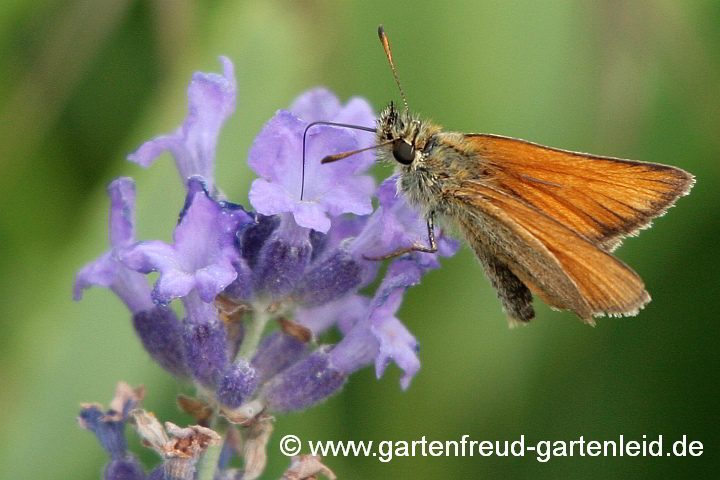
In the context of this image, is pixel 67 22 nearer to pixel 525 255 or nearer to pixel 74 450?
pixel 74 450

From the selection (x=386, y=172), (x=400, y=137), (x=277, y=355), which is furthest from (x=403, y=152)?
(x=386, y=172)

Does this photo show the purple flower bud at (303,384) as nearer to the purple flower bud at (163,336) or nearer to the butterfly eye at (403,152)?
the purple flower bud at (163,336)

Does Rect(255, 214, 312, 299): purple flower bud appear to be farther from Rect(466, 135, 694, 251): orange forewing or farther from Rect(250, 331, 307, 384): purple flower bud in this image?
Rect(466, 135, 694, 251): orange forewing

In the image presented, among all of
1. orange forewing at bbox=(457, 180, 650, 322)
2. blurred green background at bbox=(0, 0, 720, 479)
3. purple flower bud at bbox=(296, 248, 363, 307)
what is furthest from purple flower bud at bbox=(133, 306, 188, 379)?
orange forewing at bbox=(457, 180, 650, 322)

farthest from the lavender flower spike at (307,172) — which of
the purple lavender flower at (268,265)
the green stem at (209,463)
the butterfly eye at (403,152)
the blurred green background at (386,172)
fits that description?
the blurred green background at (386,172)

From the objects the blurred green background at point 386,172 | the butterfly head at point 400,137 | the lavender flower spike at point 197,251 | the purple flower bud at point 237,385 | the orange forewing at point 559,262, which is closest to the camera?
the lavender flower spike at point 197,251
